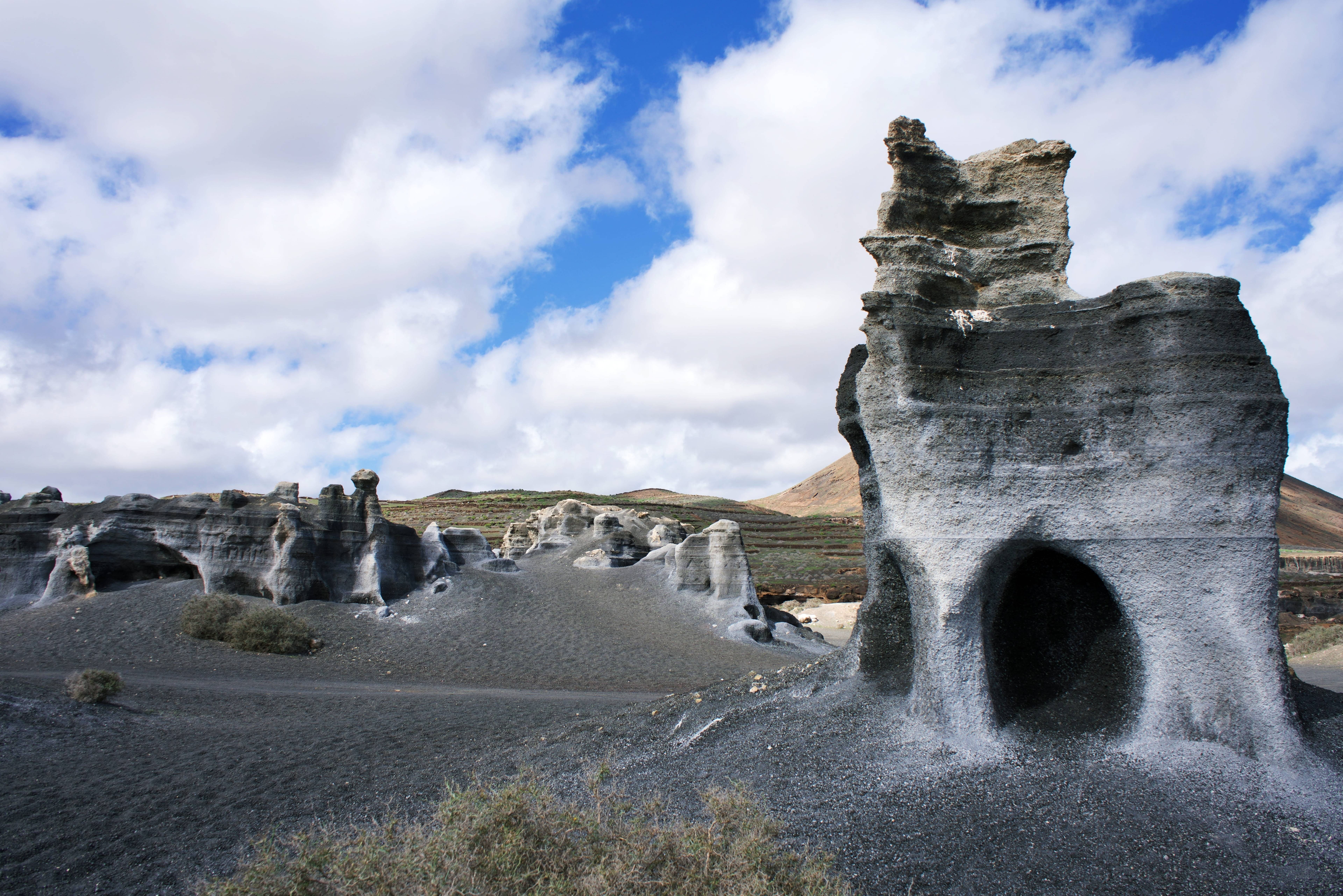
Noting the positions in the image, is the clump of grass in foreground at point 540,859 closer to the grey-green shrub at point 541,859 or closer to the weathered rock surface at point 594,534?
the grey-green shrub at point 541,859

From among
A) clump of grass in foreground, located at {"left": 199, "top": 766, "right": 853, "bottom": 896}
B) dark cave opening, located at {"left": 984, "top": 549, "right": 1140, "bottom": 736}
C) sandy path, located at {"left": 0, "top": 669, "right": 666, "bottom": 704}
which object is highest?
dark cave opening, located at {"left": 984, "top": 549, "right": 1140, "bottom": 736}

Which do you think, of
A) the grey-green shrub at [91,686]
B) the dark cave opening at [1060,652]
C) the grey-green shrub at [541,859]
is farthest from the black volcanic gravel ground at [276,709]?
the dark cave opening at [1060,652]

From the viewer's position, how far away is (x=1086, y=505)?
4871 millimetres

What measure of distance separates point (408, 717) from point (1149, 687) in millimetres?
8308

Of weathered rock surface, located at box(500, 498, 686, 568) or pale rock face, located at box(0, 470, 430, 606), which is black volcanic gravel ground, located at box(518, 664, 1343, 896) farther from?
weathered rock surface, located at box(500, 498, 686, 568)

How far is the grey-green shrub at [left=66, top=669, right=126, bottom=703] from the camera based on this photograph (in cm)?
848

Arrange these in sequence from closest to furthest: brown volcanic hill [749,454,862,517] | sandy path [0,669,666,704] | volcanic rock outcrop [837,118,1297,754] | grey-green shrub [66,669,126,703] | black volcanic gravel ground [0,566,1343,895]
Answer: black volcanic gravel ground [0,566,1343,895], volcanic rock outcrop [837,118,1297,754], grey-green shrub [66,669,126,703], sandy path [0,669,666,704], brown volcanic hill [749,454,862,517]

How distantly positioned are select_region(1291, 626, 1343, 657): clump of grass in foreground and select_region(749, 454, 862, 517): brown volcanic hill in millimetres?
60219

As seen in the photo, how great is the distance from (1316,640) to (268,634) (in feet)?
85.6

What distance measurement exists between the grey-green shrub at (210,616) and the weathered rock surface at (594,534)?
450 inches

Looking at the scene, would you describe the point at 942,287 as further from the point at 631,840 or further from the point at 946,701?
the point at 631,840

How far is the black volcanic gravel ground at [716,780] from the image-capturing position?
3.81 meters

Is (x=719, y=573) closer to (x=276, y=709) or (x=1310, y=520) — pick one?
(x=276, y=709)

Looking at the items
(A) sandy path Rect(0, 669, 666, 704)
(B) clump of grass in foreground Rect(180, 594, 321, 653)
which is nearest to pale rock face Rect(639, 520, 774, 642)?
(A) sandy path Rect(0, 669, 666, 704)
